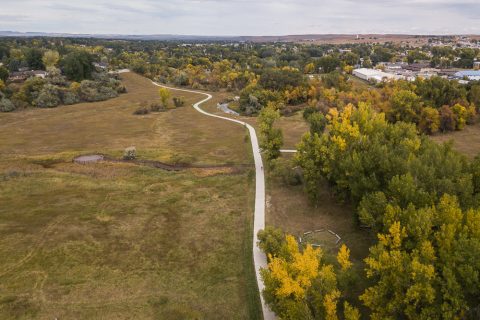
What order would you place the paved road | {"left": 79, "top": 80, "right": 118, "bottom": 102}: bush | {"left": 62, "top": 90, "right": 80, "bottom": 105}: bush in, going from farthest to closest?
{"left": 79, "top": 80, "right": 118, "bottom": 102}: bush → {"left": 62, "top": 90, "right": 80, "bottom": 105}: bush → the paved road

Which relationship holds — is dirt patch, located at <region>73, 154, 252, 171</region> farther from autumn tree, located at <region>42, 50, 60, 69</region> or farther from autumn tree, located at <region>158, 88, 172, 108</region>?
autumn tree, located at <region>42, 50, 60, 69</region>

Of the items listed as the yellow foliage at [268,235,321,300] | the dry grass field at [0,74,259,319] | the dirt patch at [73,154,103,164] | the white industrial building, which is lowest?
the dry grass field at [0,74,259,319]

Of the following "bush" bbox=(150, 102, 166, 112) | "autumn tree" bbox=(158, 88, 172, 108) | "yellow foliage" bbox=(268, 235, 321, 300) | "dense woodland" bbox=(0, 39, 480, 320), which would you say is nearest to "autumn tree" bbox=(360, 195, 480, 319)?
"dense woodland" bbox=(0, 39, 480, 320)

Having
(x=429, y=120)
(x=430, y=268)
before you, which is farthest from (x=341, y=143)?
(x=429, y=120)

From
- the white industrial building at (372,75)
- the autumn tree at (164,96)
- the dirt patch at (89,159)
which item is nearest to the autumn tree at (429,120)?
the white industrial building at (372,75)

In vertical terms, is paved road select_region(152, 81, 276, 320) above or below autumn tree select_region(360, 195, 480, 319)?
below

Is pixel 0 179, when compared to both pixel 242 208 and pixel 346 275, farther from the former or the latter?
pixel 346 275

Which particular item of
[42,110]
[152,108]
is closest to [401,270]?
[152,108]
